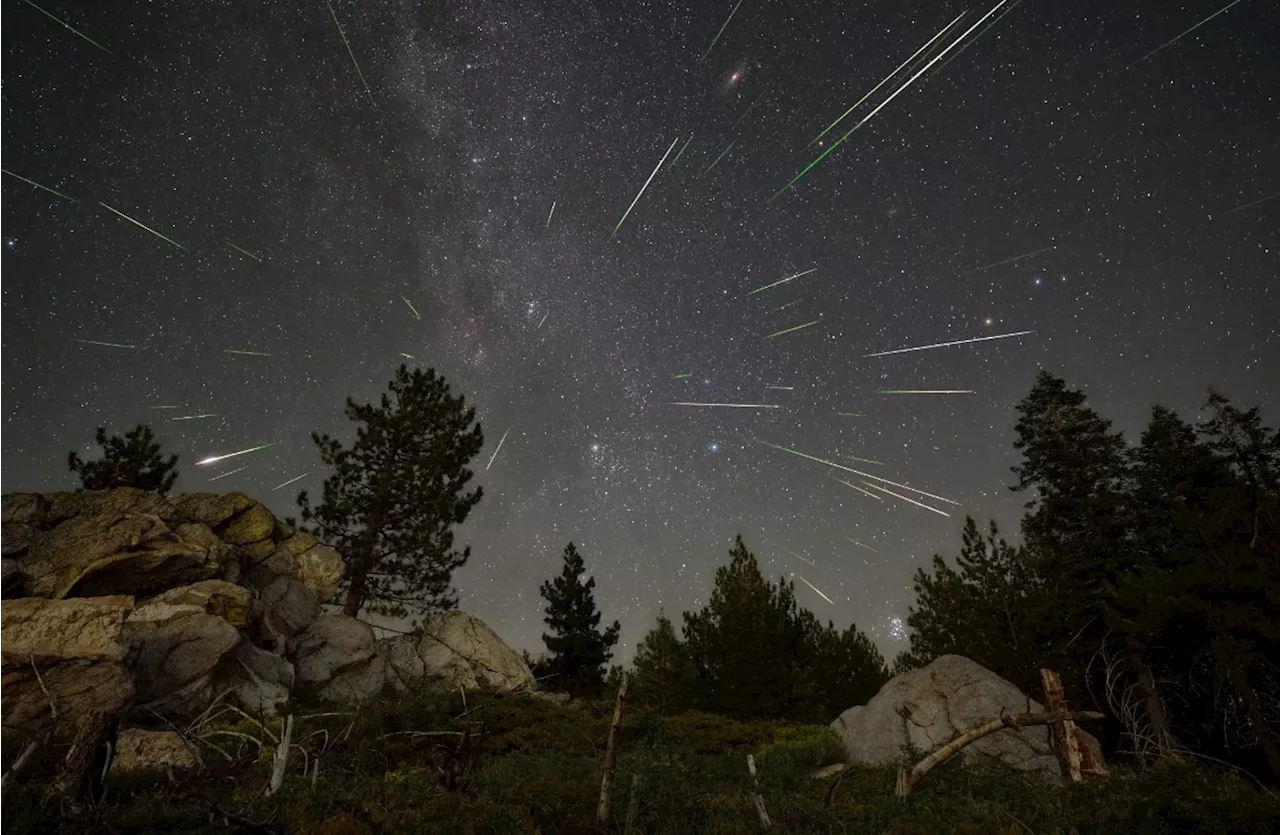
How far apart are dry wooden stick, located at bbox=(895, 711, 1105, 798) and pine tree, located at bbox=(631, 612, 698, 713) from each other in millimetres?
17810

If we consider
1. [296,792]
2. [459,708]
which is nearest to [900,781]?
[296,792]

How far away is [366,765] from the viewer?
47.8 ft

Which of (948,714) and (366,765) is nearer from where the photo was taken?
(366,765)

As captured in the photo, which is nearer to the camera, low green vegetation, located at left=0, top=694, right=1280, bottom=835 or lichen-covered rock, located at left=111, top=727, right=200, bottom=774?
low green vegetation, located at left=0, top=694, right=1280, bottom=835

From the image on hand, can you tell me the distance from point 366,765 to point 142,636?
928cm

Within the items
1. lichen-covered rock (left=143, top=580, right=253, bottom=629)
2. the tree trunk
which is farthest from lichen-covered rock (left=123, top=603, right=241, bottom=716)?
the tree trunk

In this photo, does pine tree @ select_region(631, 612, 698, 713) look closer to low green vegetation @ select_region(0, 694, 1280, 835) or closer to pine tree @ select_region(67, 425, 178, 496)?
low green vegetation @ select_region(0, 694, 1280, 835)

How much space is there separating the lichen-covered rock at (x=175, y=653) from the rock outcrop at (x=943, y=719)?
19.5 metres

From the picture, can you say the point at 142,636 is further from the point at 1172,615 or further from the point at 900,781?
the point at 1172,615

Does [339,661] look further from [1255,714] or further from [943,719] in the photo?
[1255,714]

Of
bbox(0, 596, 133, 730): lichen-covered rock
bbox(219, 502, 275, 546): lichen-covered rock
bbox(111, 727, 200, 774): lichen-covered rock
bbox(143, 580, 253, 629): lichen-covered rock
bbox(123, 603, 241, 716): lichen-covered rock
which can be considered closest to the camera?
bbox(111, 727, 200, 774): lichen-covered rock

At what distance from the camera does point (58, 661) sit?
16.4m

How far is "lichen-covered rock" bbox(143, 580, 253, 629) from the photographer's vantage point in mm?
20547

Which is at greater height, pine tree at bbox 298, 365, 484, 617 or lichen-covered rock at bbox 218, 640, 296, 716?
pine tree at bbox 298, 365, 484, 617
